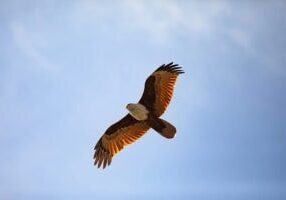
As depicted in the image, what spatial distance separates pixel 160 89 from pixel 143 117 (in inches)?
35.6

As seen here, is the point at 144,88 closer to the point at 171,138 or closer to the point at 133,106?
the point at 133,106

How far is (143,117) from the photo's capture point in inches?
577

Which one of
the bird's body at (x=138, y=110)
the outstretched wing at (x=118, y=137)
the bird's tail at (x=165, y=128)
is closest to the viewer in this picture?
the bird's tail at (x=165, y=128)

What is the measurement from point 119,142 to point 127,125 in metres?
0.52

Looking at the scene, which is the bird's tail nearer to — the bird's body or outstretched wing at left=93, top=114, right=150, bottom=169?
the bird's body

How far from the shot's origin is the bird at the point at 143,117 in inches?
577

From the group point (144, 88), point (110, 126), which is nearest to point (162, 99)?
point (144, 88)

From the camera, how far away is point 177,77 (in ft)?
49.5

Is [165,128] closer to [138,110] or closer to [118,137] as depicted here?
[138,110]

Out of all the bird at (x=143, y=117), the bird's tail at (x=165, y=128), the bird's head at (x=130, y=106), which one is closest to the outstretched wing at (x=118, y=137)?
the bird at (x=143, y=117)

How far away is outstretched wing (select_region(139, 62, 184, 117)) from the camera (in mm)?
14758

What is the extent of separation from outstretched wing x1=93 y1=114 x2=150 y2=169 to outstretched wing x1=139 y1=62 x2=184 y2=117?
608 millimetres

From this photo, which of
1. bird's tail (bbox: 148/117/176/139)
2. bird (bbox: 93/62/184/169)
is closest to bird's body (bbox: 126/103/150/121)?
bird (bbox: 93/62/184/169)

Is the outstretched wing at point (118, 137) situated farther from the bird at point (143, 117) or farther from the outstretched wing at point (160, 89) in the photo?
the outstretched wing at point (160, 89)
